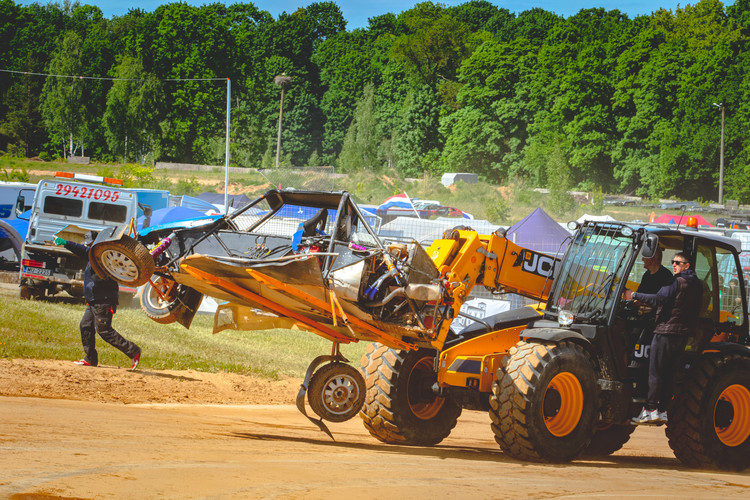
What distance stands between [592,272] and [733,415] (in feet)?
7.63

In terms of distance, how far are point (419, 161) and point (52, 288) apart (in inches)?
2837

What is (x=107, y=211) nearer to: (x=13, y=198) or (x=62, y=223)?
(x=62, y=223)

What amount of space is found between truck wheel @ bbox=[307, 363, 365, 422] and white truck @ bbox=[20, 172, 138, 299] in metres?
12.4

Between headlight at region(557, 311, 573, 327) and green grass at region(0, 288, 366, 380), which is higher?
headlight at region(557, 311, 573, 327)

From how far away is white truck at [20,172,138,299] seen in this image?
19422 mm

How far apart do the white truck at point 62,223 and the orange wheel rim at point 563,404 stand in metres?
13.9

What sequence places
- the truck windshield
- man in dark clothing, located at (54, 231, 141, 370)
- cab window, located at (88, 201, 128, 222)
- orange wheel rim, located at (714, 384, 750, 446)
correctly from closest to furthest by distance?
the truck windshield, orange wheel rim, located at (714, 384, 750, 446), man in dark clothing, located at (54, 231, 141, 370), cab window, located at (88, 201, 128, 222)

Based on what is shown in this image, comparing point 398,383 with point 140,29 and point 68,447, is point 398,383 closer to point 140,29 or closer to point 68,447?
point 68,447

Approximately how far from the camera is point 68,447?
645 centimetres

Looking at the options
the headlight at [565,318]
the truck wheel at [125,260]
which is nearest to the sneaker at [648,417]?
the headlight at [565,318]

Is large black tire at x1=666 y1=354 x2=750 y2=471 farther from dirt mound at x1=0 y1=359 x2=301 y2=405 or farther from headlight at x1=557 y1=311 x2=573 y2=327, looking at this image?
dirt mound at x1=0 y1=359 x2=301 y2=405

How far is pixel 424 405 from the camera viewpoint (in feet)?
30.9

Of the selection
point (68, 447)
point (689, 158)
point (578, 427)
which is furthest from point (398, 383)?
point (689, 158)

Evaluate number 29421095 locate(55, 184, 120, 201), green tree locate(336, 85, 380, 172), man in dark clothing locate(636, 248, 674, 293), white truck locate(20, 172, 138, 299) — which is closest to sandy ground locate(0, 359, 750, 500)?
man in dark clothing locate(636, 248, 674, 293)
